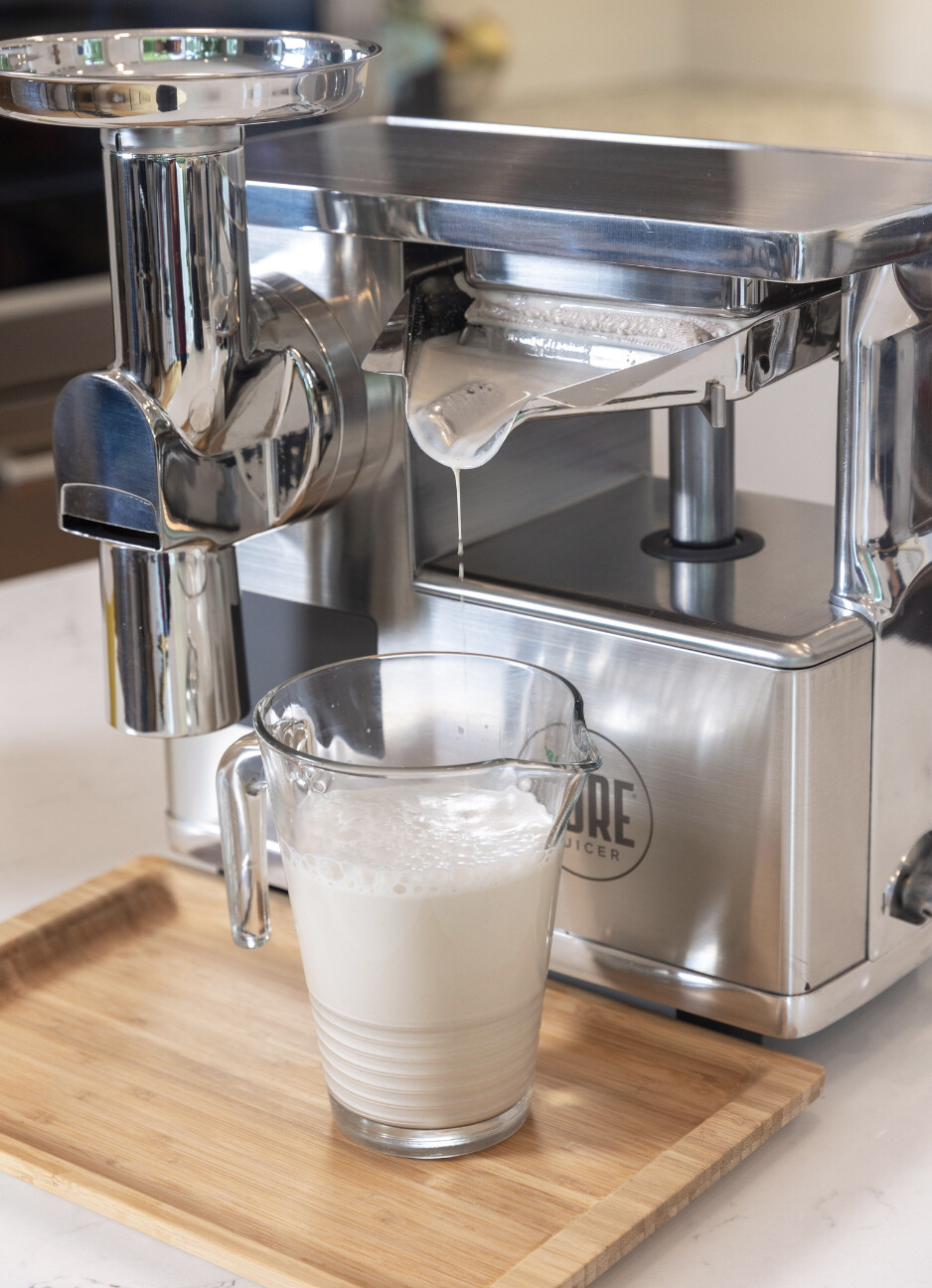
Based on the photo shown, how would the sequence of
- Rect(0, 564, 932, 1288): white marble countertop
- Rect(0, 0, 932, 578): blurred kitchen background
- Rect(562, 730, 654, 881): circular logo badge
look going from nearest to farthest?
Rect(0, 564, 932, 1288): white marble countertop < Rect(562, 730, 654, 881): circular logo badge < Rect(0, 0, 932, 578): blurred kitchen background

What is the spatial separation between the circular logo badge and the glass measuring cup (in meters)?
0.05

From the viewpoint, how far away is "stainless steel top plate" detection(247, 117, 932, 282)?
51 centimetres

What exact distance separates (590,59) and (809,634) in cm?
222

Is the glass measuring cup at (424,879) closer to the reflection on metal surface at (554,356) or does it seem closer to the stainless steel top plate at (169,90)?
the reflection on metal surface at (554,356)

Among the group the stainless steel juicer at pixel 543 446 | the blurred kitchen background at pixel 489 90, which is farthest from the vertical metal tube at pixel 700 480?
the blurred kitchen background at pixel 489 90

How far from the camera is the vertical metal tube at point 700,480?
2.12 feet

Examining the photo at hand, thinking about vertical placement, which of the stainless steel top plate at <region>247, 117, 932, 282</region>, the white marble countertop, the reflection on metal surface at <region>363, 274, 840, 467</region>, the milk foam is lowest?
the white marble countertop

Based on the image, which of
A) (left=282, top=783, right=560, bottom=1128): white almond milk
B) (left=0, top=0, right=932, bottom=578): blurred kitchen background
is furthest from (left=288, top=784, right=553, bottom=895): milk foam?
(left=0, top=0, right=932, bottom=578): blurred kitchen background

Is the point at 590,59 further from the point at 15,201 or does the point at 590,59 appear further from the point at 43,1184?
the point at 43,1184

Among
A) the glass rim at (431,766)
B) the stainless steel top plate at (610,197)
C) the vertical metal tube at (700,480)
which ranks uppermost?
the stainless steel top plate at (610,197)

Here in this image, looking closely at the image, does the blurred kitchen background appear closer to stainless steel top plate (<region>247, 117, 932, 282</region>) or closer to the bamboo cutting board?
stainless steel top plate (<region>247, 117, 932, 282</region>)

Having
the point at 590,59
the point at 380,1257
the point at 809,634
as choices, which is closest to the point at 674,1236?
the point at 380,1257

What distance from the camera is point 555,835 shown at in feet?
1.75

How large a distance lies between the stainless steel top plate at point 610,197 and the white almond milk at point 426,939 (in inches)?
7.5
